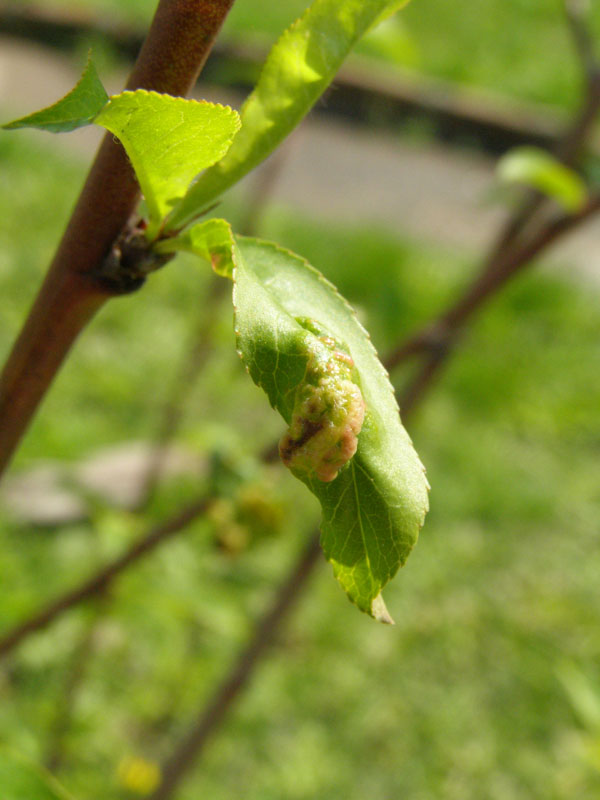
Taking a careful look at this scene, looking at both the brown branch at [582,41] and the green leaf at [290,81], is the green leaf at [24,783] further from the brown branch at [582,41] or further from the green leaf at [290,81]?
the brown branch at [582,41]

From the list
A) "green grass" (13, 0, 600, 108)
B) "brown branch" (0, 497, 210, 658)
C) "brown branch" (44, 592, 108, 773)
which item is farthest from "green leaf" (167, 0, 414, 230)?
"green grass" (13, 0, 600, 108)

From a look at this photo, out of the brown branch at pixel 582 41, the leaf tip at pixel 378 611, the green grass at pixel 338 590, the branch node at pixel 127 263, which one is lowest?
the green grass at pixel 338 590

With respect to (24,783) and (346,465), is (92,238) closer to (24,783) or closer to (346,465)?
(346,465)

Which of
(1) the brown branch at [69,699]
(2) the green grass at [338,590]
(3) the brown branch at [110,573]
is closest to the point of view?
(3) the brown branch at [110,573]

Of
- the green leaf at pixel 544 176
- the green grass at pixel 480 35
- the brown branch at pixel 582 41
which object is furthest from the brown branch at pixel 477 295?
the green grass at pixel 480 35

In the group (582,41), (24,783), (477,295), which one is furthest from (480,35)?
(24,783)

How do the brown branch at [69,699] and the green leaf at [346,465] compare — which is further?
the brown branch at [69,699]
